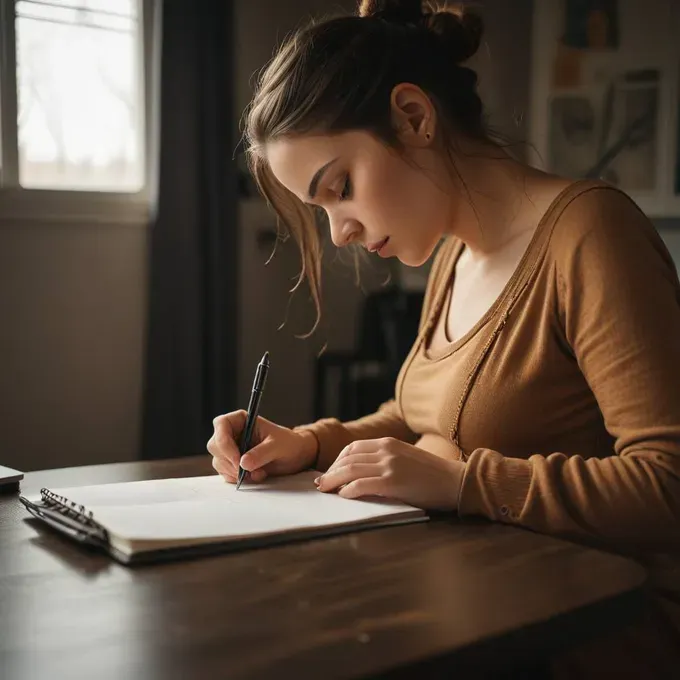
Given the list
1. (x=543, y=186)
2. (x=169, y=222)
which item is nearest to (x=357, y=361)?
(x=169, y=222)

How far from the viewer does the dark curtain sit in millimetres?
3156

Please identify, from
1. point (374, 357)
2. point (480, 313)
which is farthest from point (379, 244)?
point (374, 357)

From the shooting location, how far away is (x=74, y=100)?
123 inches

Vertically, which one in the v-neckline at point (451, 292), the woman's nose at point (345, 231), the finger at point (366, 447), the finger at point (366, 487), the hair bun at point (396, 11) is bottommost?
the finger at point (366, 487)

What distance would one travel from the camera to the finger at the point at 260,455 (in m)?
1.13

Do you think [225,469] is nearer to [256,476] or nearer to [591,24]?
[256,476]

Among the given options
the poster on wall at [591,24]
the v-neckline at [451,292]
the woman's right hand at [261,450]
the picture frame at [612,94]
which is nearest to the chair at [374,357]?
the picture frame at [612,94]

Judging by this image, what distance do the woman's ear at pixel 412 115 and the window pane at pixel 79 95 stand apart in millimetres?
2108

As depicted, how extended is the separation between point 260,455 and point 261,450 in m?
0.01

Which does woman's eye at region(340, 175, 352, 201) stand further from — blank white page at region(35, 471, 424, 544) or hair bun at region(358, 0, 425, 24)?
blank white page at region(35, 471, 424, 544)

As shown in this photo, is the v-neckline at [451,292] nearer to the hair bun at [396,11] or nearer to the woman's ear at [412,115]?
the woman's ear at [412,115]

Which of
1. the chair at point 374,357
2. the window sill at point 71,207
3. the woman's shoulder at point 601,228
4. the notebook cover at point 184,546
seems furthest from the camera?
the chair at point 374,357

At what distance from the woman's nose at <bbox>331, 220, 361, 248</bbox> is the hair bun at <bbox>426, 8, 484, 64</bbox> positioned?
290 millimetres

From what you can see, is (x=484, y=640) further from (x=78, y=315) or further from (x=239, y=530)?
(x=78, y=315)
